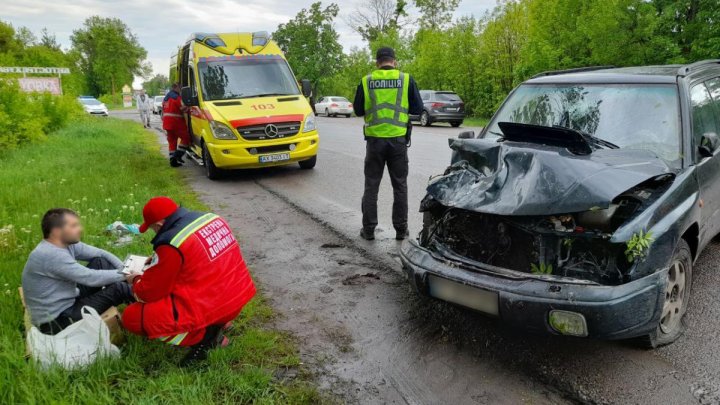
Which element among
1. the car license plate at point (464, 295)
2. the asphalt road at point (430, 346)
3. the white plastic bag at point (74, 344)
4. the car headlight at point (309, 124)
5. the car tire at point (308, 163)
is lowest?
the asphalt road at point (430, 346)

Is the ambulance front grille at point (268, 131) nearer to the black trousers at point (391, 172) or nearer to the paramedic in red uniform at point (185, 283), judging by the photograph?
the black trousers at point (391, 172)

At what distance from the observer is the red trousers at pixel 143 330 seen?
3014 millimetres

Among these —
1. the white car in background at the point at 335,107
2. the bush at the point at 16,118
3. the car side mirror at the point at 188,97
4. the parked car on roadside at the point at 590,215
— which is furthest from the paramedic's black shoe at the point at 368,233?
the white car in background at the point at 335,107

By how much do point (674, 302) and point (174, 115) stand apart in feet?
33.9

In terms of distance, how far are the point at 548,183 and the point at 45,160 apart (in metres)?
10.8

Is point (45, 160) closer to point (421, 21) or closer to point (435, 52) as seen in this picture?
point (435, 52)

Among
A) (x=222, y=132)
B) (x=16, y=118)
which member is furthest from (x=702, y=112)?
(x=16, y=118)

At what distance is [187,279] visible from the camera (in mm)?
2939

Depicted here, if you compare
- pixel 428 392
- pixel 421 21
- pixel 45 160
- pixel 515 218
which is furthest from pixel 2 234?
pixel 421 21

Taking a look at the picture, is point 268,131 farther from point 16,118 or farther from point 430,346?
point 16,118

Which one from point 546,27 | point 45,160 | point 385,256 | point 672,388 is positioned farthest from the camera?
point 546,27

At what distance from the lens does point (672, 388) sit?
9.00ft

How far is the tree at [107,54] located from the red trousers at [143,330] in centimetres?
7663

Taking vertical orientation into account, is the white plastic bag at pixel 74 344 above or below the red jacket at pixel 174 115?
below
